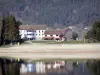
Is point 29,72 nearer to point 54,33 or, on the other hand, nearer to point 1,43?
point 1,43

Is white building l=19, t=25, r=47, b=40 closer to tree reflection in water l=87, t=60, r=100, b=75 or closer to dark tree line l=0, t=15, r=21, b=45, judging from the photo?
dark tree line l=0, t=15, r=21, b=45

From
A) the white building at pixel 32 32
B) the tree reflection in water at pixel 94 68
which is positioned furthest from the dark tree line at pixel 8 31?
the white building at pixel 32 32

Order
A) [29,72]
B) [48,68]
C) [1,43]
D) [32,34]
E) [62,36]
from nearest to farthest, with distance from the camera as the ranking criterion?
[29,72] → [48,68] → [1,43] → [62,36] → [32,34]

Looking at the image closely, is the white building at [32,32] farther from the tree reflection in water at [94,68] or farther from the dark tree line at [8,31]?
the tree reflection in water at [94,68]

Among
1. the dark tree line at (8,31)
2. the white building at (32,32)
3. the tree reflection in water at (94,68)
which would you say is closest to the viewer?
the tree reflection in water at (94,68)

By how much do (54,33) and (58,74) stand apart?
141 m

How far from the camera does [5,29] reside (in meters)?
101

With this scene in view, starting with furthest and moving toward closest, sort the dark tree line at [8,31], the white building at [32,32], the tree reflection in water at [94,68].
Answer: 1. the white building at [32,32]
2. the dark tree line at [8,31]
3. the tree reflection in water at [94,68]

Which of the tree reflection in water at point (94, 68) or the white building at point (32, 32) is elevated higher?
the white building at point (32, 32)

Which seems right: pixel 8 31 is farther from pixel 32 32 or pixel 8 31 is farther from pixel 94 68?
pixel 32 32

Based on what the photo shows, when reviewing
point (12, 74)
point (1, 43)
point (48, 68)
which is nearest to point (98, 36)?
point (1, 43)

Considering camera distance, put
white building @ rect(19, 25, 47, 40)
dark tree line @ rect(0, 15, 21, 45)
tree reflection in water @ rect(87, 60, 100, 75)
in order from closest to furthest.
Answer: tree reflection in water @ rect(87, 60, 100, 75), dark tree line @ rect(0, 15, 21, 45), white building @ rect(19, 25, 47, 40)

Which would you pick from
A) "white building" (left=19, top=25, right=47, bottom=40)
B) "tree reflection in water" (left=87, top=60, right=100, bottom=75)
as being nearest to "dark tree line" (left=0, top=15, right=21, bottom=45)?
"tree reflection in water" (left=87, top=60, right=100, bottom=75)

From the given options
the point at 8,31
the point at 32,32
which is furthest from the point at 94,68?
the point at 32,32
